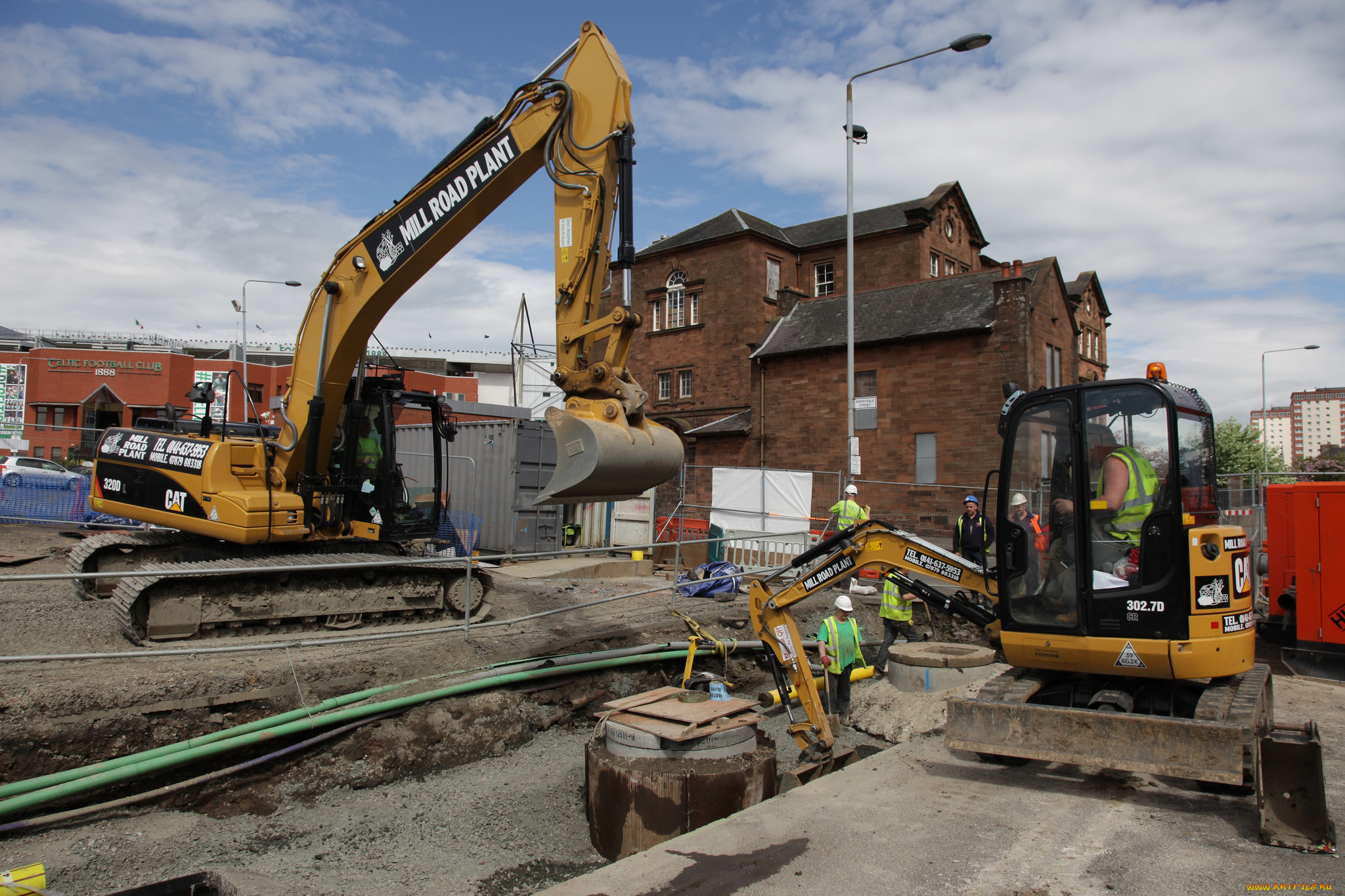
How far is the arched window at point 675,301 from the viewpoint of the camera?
33156 millimetres

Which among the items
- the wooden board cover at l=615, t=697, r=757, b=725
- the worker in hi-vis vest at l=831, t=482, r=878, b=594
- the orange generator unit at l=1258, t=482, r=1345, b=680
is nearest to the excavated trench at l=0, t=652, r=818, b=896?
the wooden board cover at l=615, t=697, r=757, b=725

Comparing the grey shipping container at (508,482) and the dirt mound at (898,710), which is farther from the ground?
the grey shipping container at (508,482)

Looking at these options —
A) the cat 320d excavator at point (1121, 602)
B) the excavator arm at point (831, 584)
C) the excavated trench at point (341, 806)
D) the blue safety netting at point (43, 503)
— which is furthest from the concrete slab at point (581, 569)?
the cat 320d excavator at point (1121, 602)

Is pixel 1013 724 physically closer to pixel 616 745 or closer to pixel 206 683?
pixel 616 745

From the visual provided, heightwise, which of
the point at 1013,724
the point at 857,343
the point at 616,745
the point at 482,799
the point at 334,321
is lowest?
the point at 482,799

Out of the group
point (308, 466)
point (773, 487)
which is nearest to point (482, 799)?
point (308, 466)

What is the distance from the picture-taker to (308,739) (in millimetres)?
6680

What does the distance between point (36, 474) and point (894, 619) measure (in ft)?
64.9

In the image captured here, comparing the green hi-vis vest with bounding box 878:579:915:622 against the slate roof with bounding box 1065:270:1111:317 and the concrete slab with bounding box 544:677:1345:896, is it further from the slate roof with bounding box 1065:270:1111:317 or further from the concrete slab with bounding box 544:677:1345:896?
the slate roof with bounding box 1065:270:1111:317

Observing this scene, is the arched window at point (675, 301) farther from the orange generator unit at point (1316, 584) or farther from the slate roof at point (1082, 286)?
the orange generator unit at point (1316, 584)

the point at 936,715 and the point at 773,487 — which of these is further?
the point at 773,487

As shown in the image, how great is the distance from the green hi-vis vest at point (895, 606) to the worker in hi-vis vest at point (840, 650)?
5.25 feet

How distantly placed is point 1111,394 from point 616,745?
13.3 feet

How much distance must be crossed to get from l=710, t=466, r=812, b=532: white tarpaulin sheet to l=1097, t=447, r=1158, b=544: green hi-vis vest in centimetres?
1192
